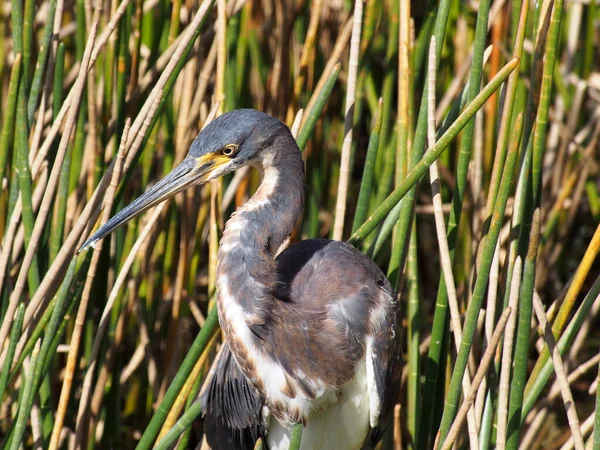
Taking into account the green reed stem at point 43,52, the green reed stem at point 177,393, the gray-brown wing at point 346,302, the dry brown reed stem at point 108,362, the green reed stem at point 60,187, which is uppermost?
the green reed stem at point 43,52

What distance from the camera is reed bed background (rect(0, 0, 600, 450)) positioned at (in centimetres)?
175

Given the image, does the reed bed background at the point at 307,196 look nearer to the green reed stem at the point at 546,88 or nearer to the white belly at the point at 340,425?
the green reed stem at the point at 546,88

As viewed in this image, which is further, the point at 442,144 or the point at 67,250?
the point at 67,250

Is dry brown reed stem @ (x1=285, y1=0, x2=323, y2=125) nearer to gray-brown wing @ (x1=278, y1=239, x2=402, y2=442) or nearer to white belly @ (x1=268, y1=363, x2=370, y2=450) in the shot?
gray-brown wing @ (x1=278, y1=239, x2=402, y2=442)

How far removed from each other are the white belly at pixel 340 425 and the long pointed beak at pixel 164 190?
608 mm

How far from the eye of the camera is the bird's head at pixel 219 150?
180 cm

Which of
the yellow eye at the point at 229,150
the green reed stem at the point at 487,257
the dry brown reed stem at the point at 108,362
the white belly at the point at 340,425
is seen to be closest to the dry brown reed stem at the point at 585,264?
the green reed stem at the point at 487,257

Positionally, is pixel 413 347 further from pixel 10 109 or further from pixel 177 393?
pixel 10 109

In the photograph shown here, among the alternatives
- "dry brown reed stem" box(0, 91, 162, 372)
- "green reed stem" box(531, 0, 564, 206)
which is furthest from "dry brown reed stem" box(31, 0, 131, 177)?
"green reed stem" box(531, 0, 564, 206)

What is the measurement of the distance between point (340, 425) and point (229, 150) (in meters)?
0.78

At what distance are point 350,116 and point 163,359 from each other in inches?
41.9

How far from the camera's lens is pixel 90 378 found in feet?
6.95

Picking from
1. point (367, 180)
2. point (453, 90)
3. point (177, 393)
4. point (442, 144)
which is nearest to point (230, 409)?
point (177, 393)

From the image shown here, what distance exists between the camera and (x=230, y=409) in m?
2.08
